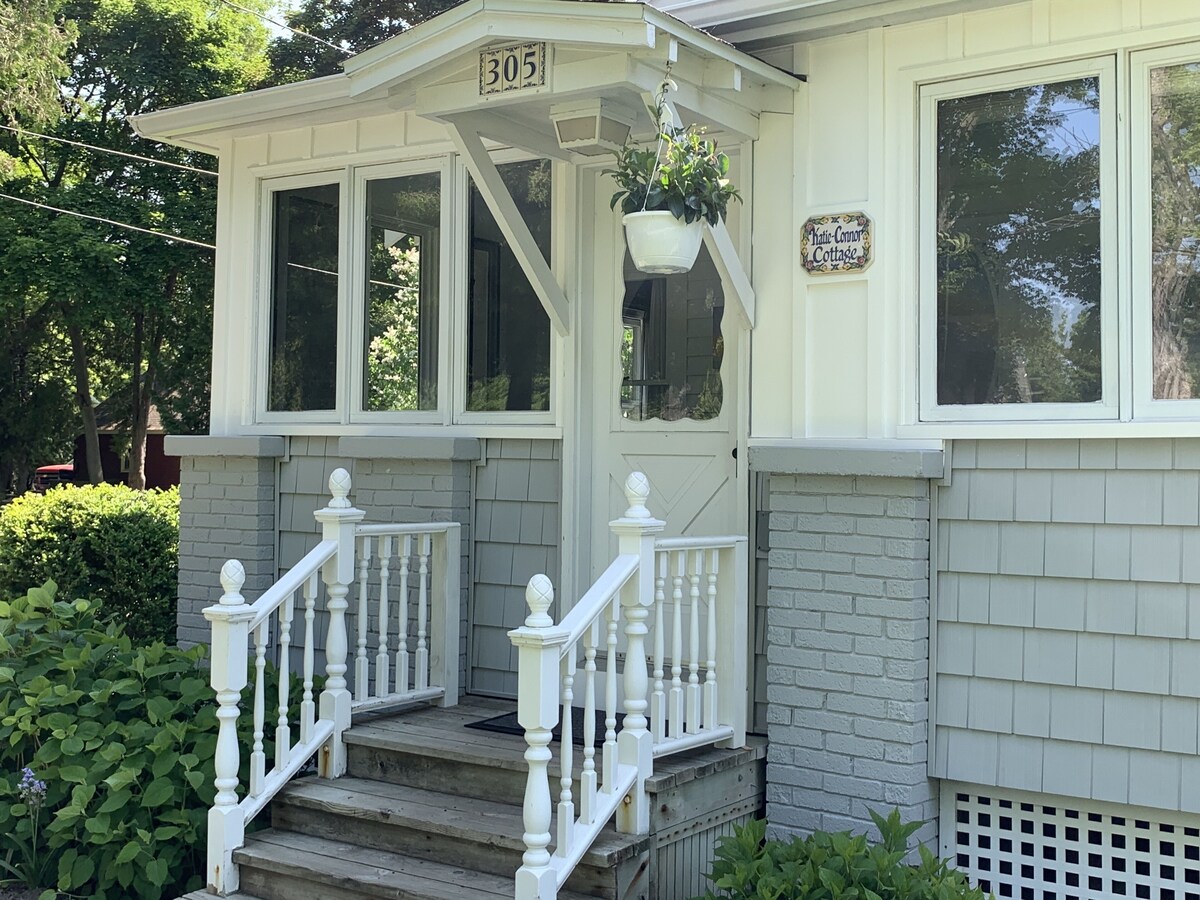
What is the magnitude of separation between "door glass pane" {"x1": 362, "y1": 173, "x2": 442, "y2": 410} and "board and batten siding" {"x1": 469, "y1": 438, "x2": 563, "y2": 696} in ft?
1.74

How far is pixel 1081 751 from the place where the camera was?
3973 mm

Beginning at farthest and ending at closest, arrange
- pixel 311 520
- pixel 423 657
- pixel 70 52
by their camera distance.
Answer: pixel 70 52 < pixel 311 520 < pixel 423 657

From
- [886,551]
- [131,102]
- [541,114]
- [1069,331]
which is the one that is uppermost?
[131,102]

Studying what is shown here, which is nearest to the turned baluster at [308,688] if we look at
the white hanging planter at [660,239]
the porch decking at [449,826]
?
the porch decking at [449,826]

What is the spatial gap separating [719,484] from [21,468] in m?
20.5

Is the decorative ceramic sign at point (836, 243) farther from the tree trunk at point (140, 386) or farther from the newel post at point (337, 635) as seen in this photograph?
the tree trunk at point (140, 386)

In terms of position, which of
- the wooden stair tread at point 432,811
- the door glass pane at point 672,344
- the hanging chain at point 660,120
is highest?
the hanging chain at point 660,120

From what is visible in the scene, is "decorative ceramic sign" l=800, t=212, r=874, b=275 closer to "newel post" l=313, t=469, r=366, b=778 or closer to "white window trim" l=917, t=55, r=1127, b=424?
"white window trim" l=917, t=55, r=1127, b=424

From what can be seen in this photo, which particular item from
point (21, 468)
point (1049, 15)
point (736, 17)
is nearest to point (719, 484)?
point (736, 17)

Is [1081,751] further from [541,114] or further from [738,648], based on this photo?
[541,114]

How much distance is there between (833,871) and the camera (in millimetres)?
3510

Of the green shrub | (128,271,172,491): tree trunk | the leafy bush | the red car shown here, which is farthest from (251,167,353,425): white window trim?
the red car

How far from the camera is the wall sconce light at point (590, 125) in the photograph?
427cm

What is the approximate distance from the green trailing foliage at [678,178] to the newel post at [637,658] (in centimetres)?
90
